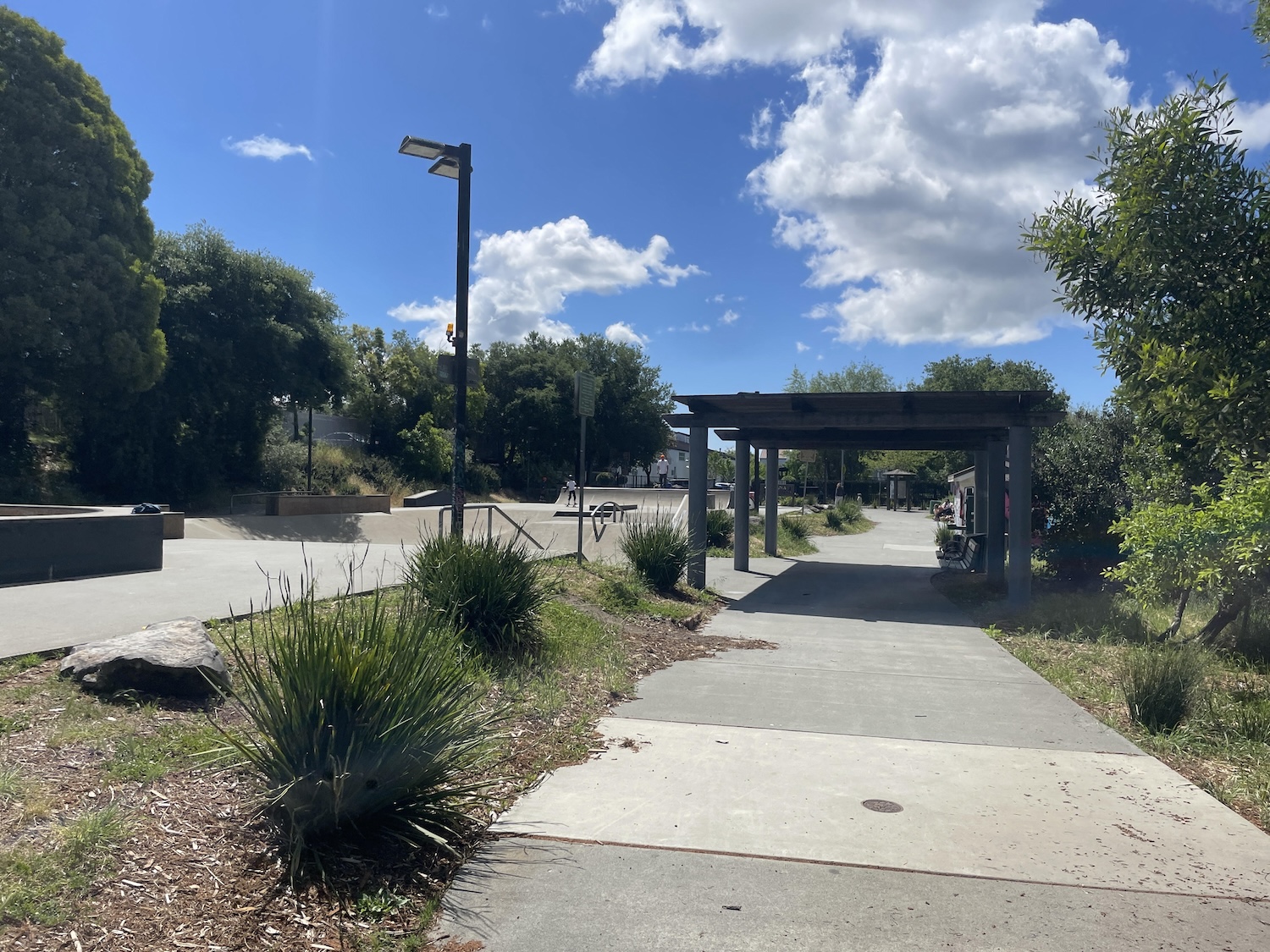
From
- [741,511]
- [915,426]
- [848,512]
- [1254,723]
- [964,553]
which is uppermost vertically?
[915,426]

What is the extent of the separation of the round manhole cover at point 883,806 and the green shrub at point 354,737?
2.11 metres

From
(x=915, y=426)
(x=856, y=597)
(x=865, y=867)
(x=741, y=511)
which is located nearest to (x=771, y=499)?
(x=741, y=511)

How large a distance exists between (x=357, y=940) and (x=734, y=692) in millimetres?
4911

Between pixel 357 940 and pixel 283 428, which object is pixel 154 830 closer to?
pixel 357 940

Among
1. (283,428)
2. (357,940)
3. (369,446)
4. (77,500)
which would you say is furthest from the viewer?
(369,446)

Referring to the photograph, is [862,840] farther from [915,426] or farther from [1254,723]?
[915,426]

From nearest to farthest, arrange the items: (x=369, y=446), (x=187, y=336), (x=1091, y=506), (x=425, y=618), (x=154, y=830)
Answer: (x=154, y=830) < (x=425, y=618) < (x=1091, y=506) < (x=187, y=336) < (x=369, y=446)

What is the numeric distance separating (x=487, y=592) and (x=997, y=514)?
45.5 ft

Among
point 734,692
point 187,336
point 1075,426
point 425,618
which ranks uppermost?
point 187,336

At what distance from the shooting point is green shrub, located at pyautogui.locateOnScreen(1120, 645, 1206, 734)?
22.4ft

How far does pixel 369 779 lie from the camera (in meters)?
4.17

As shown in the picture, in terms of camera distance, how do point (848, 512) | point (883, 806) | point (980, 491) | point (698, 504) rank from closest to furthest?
point (883, 806) < point (698, 504) < point (980, 491) < point (848, 512)

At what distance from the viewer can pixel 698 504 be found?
1683 centimetres

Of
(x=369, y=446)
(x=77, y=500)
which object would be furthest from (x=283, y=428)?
(x=77, y=500)
